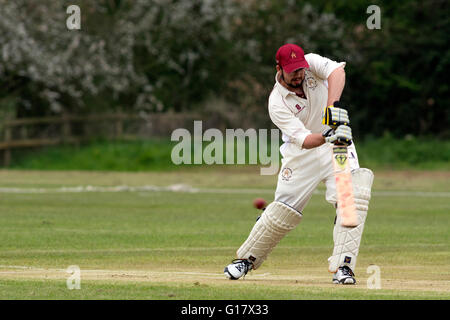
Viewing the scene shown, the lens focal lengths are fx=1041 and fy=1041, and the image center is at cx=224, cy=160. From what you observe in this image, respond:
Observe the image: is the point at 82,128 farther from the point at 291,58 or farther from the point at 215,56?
the point at 291,58

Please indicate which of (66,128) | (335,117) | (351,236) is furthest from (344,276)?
(66,128)

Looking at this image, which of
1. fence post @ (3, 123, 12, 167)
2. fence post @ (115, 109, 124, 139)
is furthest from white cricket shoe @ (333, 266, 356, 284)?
fence post @ (115, 109, 124, 139)

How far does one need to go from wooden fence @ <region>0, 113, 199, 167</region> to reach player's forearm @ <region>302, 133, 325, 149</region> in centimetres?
2415

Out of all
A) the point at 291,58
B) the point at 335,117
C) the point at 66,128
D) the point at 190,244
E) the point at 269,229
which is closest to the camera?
the point at 335,117

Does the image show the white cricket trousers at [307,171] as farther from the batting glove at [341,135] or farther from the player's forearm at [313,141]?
the batting glove at [341,135]

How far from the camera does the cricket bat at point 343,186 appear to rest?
844 centimetres

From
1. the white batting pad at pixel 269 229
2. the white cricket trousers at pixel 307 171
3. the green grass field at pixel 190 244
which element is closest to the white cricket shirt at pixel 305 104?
the white cricket trousers at pixel 307 171

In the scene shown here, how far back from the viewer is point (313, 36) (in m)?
33.9

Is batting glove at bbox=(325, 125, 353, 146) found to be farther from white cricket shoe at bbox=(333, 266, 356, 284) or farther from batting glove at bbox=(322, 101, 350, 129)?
white cricket shoe at bbox=(333, 266, 356, 284)

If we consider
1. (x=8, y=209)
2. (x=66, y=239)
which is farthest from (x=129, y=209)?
(x=66, y=239)

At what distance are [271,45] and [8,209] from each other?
18.6 meters

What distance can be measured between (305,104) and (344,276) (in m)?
1.50

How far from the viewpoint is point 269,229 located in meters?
9.01

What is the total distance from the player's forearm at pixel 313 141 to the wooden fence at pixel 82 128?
24147 mm
